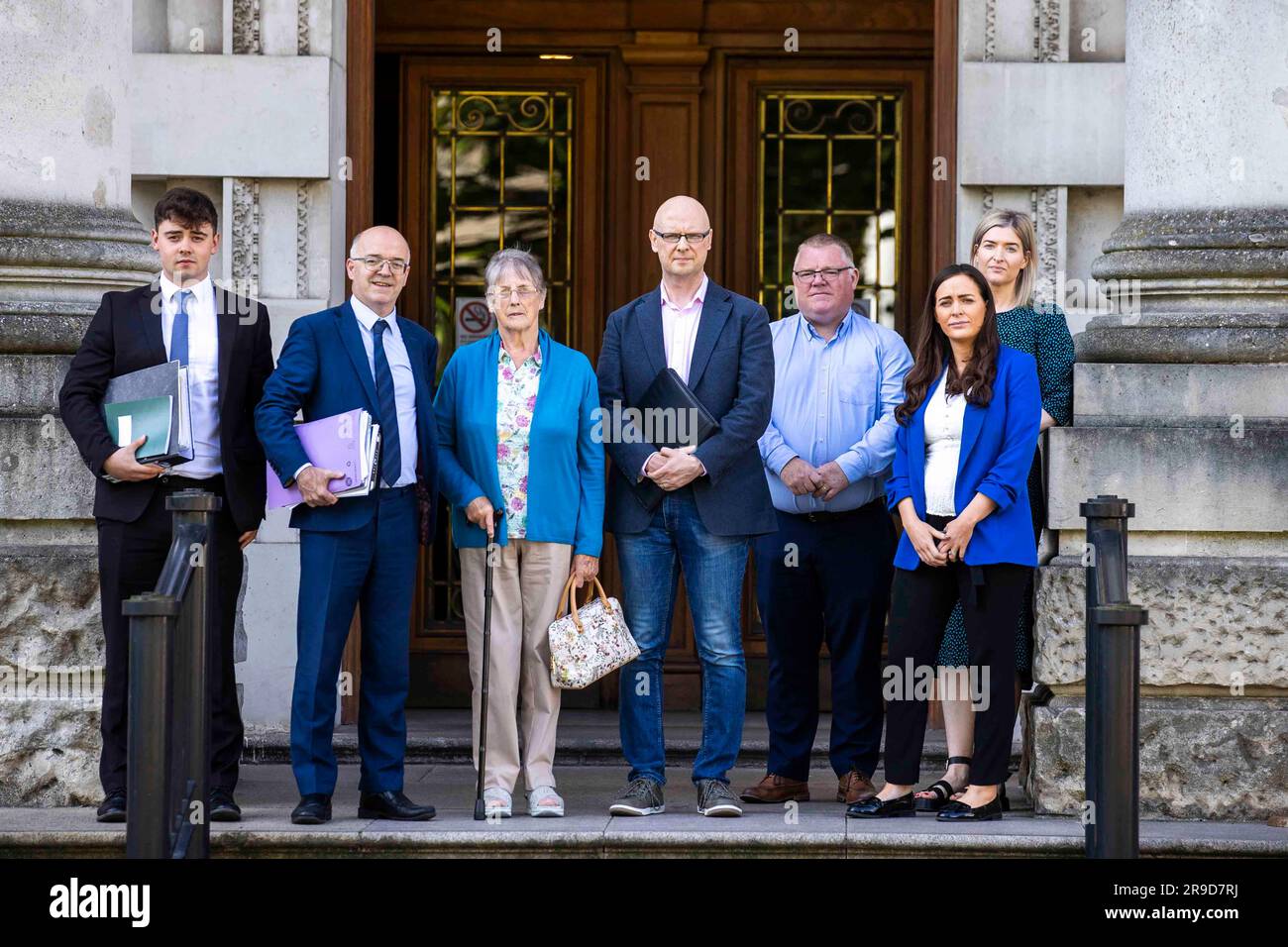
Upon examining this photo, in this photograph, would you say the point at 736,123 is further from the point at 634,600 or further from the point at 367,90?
the point at 634,600

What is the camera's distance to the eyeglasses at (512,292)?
6387mm

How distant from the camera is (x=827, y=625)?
22.4ft

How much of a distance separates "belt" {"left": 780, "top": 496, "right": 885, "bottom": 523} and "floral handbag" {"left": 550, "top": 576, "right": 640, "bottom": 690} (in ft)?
2.63

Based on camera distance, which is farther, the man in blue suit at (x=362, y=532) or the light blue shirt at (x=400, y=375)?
the light blue shirt at (x=400, y=375)

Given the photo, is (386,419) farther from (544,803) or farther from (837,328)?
(837,328)

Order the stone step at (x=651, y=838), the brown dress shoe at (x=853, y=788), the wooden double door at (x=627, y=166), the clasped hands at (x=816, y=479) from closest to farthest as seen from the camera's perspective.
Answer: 1. the stone step at (x=651, y=838)
2. the clasped hands at (x=816, y=479)
3. the brown dress shoe at (x=853, y=788)
4. the wooden double door at (x=627, y=166)

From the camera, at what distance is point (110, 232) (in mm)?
7066

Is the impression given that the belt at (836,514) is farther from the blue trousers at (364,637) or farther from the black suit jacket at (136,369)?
the black suit jacket at (136,369)

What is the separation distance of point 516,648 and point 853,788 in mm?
1279

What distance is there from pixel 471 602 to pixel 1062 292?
316cm

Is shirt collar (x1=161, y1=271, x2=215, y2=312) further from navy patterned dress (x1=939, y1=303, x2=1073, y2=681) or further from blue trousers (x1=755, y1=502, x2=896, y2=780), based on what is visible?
navy patterned dress (x1=939, y1=303, x2=1073, y2=681)

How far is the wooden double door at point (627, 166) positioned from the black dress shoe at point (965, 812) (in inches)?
105

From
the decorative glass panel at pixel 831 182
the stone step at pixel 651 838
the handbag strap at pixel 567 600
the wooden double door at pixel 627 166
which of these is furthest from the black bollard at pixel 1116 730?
the decorative glass panel at pixel 831 182

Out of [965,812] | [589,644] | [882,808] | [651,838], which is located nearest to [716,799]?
[651,838]
